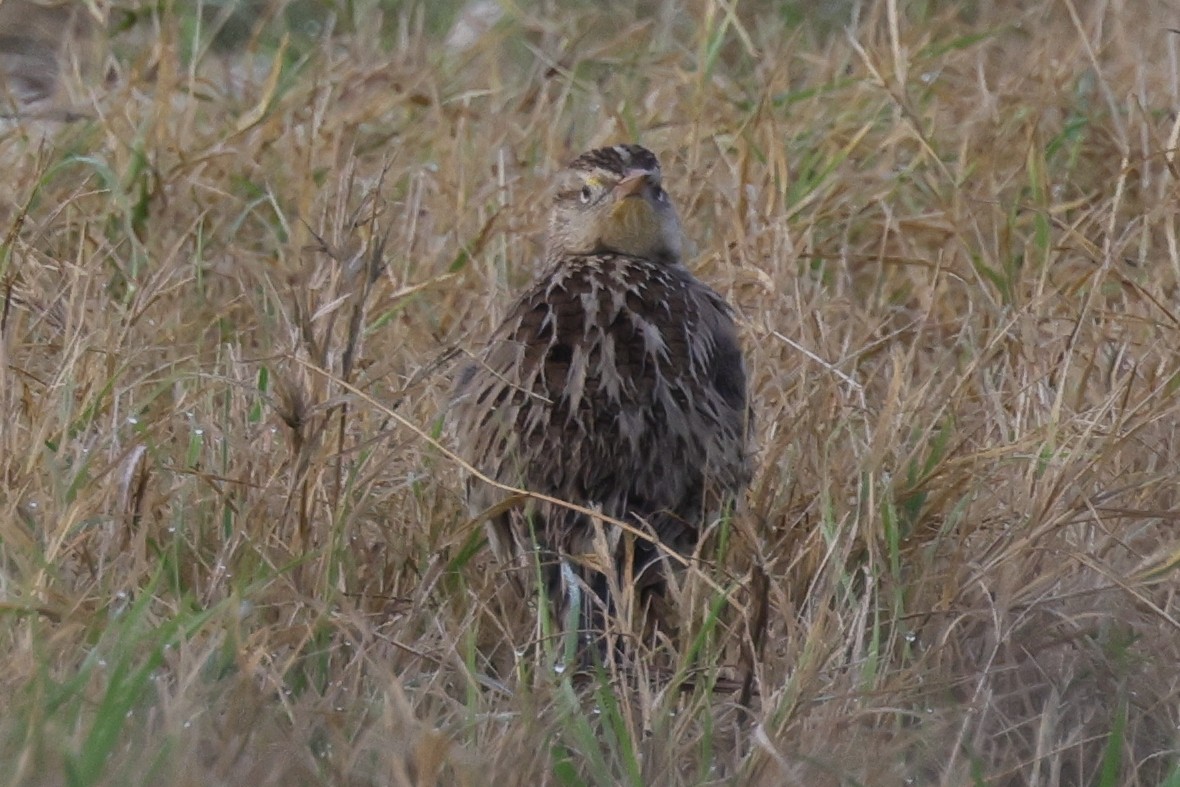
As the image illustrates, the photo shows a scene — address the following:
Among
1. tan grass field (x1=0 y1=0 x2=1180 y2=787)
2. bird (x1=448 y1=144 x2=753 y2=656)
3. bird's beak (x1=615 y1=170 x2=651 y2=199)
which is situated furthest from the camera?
bird's beak (x1=615 y1=170 x2=651 y2=199)

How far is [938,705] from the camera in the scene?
3.63 m

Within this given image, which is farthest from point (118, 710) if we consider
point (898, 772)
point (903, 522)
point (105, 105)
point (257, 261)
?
point (105, 105)

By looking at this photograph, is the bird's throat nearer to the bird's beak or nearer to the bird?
the bird's beak

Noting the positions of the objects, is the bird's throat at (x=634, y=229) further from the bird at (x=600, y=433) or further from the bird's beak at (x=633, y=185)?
the bird at (x=600, y=433)

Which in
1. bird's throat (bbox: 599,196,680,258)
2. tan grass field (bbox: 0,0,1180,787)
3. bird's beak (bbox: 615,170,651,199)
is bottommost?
tan grass field (bbox: 0,0,1180,787)

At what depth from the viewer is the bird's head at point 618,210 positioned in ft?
15.2

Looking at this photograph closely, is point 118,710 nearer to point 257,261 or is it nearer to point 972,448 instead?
point 972,448

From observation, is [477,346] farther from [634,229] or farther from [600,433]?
[600,433]

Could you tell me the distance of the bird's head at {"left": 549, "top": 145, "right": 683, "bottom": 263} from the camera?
464cm

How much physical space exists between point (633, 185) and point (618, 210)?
6cm

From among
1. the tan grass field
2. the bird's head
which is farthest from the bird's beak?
the tan grass field

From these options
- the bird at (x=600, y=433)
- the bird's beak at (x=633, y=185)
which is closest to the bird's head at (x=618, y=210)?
the bird's beak at (x=633, y=185)

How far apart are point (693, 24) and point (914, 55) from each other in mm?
999

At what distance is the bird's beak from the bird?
31 centimetres
